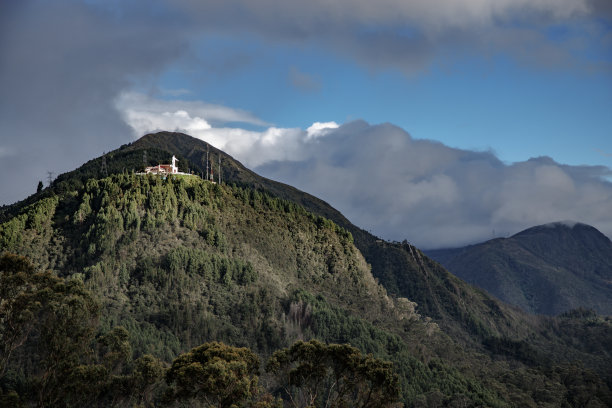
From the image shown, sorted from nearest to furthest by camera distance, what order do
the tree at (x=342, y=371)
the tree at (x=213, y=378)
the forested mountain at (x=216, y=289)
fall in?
the tree at (x=213, y=378) < the tree at (x=342, y=371) < the forested mountain at (x=216, y=289)

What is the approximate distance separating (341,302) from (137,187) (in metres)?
69.0

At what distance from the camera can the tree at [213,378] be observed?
5441 cm

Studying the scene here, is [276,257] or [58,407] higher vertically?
[276,257]

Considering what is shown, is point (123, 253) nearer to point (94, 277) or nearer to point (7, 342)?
point (94, 277)

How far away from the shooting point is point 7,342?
6053cm

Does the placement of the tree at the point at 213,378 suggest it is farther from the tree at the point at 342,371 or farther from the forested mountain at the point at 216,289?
the forested mountain at the point at 216,289

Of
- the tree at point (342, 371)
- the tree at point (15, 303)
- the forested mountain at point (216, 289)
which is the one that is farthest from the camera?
the forested mountain at point (216, 289)

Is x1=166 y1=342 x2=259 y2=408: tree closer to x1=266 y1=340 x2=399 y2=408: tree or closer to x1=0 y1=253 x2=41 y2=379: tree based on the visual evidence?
x1=266 y1=340 x2=399 y2=408: tree

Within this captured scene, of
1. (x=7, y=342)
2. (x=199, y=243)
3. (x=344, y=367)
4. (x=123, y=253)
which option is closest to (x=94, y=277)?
(x=123, y=253)

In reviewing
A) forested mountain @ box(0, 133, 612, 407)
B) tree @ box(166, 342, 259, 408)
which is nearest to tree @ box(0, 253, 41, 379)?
tree @ box(166, 342, 259, 408)

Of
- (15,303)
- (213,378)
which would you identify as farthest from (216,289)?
(213,378)

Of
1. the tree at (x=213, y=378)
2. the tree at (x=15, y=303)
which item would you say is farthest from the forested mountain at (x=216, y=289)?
the tree at (x=213, y=378)

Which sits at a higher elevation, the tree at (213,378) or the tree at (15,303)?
the tree at (15,303)

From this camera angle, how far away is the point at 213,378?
5428 cm
